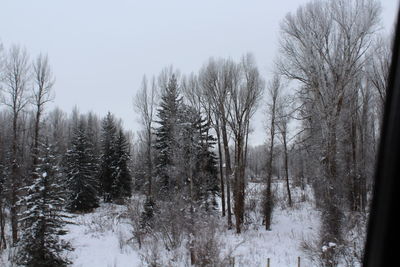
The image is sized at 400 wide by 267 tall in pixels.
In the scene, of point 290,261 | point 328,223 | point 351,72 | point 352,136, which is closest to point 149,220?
point 290,261

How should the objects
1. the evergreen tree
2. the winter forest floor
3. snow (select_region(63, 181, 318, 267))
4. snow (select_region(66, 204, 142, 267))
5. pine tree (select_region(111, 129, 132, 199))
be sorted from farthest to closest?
pine tree (select_region(111, 129, 132, 199)) → the evergreen tree → snow (select_region(66, 204, 142, 267)) → snow (select_region(63, 181, 318, 267)) → the winter forest floor

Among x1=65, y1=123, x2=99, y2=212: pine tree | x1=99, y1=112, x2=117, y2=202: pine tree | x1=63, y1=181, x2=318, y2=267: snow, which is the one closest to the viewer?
x1=63, y1=181, x2=318, y2=267: snow

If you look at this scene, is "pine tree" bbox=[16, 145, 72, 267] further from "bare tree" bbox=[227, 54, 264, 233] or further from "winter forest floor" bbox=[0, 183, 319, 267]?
"bare tree" bbox=[227, 54, 264, 233]

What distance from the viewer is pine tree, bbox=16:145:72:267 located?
10797 millimetres

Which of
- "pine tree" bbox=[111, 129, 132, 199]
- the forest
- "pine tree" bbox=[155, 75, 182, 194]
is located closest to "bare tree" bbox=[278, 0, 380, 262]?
the forest

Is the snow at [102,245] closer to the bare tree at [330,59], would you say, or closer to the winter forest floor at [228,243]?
the winter forest floor at [228,243]

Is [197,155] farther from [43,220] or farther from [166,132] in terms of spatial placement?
[43,220]

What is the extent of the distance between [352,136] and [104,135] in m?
31.3

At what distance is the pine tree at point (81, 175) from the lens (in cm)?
3048

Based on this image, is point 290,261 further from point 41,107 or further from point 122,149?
point 122,149

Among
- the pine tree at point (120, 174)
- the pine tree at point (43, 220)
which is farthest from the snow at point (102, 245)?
the pine tree at point (120, 174)

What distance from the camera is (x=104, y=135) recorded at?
1534 inches

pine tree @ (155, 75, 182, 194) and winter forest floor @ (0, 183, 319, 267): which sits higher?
pine tree @ (155, 75, 182, 194)

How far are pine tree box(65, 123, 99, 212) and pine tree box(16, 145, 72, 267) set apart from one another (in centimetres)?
1951
